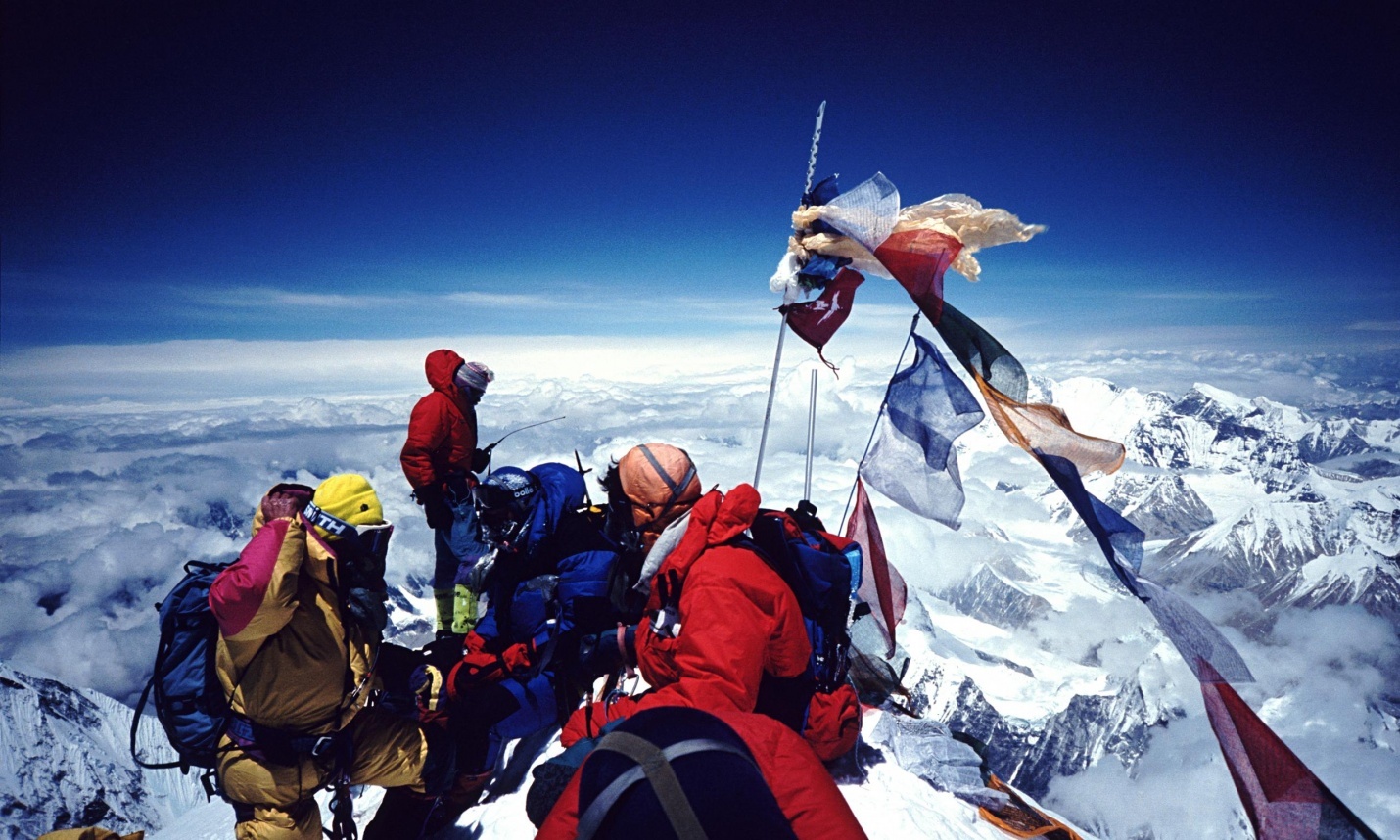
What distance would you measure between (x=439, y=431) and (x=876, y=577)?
19.0ft

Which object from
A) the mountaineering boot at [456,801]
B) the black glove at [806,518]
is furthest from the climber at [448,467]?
the black glove at [806,518]

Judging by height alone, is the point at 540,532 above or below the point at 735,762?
below

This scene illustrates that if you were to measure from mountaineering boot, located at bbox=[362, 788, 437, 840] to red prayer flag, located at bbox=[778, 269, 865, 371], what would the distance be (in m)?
5.82

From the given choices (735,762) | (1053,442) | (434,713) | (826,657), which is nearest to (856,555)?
(826,657)

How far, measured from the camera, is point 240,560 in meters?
3.19

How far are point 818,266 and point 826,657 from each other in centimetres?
395

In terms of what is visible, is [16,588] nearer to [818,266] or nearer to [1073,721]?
[818,266]

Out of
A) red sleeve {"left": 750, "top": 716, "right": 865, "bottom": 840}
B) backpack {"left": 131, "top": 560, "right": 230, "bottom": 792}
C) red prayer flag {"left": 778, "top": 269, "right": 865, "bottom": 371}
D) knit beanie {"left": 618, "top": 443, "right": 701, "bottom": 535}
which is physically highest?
red prayer flag {"left": 778, "top": 269, "right": 865, "bottom": 371}

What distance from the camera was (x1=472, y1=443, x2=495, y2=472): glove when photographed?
7.66m

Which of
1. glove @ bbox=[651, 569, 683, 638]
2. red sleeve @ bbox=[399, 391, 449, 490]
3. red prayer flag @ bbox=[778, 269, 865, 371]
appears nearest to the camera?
glove @ bbox=[651, 569, 683, 638]

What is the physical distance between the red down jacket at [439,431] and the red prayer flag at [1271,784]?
25.4ft

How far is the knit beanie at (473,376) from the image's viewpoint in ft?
23.9

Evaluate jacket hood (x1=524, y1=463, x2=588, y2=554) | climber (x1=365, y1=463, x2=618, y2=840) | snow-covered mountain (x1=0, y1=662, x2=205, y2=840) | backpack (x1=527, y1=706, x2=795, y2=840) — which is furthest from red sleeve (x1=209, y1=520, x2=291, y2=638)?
snow-covered mountain (x1=0, y1=662, x2=205, y2=840)

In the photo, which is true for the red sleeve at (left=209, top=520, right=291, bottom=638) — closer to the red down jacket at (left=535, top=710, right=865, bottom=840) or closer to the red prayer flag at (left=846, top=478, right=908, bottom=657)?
the red down jacket at (left=535, top=710, right=865, bottom=840)
